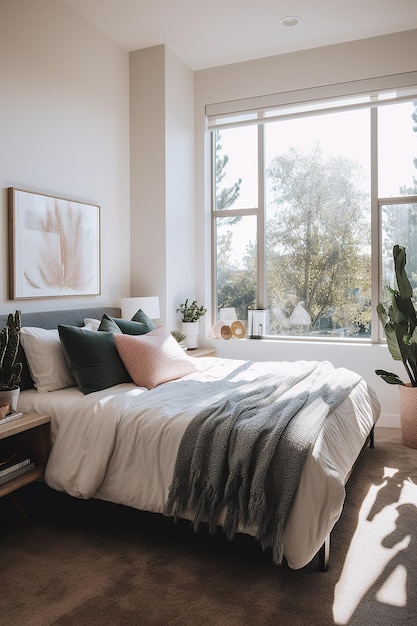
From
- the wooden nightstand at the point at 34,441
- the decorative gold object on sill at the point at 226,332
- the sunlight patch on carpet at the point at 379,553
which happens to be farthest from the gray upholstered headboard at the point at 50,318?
the sunlight patch on carpet at the point at 379,553

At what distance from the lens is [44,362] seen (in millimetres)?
3055

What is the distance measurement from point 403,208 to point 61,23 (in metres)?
3.10

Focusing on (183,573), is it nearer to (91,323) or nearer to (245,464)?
(245,464)

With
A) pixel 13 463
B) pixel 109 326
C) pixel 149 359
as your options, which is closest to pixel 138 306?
pixel 109 326

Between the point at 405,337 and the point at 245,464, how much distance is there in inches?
87.9

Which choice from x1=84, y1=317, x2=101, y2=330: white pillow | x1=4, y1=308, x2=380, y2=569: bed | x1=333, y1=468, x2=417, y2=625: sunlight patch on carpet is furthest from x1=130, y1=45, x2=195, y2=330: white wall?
x1=333, y1=468, x2=417, y2=625: sunlight patch on carpet

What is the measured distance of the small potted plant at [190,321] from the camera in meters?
4.75

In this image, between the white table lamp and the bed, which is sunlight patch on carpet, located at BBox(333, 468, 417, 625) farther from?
the white table lamp

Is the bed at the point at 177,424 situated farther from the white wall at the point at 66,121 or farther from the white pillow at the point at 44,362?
the white wall at the point at 66,121

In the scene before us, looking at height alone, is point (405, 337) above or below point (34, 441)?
above

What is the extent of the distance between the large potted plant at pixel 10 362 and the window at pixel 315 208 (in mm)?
2728

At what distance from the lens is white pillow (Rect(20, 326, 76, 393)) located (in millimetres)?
3027

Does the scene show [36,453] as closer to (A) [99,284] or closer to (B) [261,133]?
(A) [99,284]

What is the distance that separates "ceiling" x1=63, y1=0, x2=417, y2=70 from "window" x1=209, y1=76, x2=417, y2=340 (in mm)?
501
